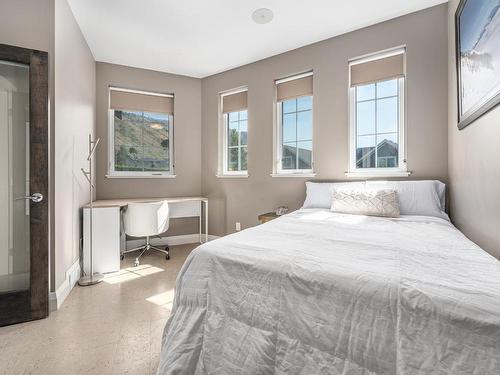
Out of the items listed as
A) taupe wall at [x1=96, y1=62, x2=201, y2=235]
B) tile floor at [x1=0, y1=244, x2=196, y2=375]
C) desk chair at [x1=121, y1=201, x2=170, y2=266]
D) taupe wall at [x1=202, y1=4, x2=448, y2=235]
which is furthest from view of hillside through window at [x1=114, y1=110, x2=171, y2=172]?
tile floor at [x1=0, y1=244, x2=196, y2=375]

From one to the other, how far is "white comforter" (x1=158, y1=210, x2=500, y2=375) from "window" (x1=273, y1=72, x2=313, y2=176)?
2.09 m

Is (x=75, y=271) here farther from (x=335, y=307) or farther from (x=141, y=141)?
(x=335, y=307)

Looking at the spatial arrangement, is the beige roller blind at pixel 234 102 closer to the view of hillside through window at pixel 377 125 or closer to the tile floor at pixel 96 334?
the view of hillside through window at pixel 377 125

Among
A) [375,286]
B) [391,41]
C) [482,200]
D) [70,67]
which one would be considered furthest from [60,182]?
[391,41]

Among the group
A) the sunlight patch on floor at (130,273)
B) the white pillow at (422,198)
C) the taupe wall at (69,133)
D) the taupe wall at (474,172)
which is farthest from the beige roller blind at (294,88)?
the sunlight patch on floor at (130,273)

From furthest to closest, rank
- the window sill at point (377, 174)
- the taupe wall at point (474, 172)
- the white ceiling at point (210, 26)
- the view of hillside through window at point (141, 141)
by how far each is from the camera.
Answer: the view of hillside through window at point (141, 141), the window sill at point (377, 174), the white ceiling at point (210, 26), the taupe wall at point (474, 172)

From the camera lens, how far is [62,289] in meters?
2.39

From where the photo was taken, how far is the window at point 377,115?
2.92 meters

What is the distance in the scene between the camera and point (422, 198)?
2.51m

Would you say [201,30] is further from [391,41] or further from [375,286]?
[375,286]

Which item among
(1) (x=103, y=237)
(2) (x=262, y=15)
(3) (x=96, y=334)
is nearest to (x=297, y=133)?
(2) (x=262, y=15)

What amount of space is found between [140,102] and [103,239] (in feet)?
6.99

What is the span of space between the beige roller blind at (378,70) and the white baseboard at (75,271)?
3.05 metres

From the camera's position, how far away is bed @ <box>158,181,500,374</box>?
0.80 m
